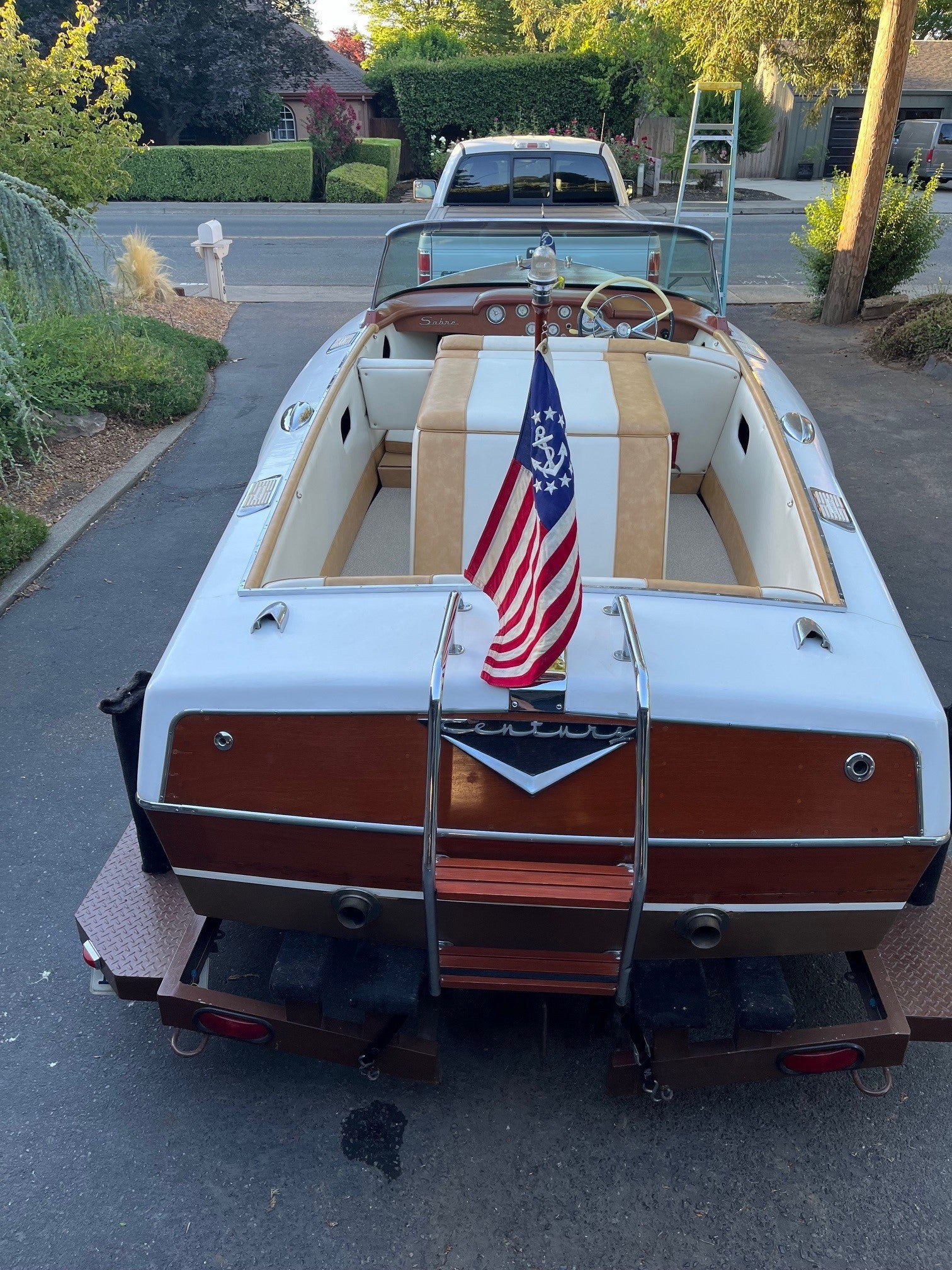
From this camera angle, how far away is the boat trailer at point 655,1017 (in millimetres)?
2291

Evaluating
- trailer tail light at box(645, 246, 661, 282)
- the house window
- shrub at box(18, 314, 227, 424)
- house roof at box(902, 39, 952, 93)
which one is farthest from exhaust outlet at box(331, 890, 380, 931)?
house roof at box(902, 39, 952, 93)

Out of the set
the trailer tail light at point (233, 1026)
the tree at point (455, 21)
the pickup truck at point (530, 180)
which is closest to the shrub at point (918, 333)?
the pickup truck at point (530, 180)

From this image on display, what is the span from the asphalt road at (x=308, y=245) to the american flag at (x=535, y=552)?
10384 mm

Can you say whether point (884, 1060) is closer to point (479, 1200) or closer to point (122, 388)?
point (479, 1200)

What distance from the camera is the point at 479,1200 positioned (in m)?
2.32

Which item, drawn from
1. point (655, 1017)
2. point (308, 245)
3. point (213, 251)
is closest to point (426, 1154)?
point (655, 1017)

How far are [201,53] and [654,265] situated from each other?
22668 millimetres

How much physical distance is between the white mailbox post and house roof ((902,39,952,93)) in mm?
24394

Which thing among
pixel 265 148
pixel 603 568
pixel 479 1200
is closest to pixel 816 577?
pixel 603 568

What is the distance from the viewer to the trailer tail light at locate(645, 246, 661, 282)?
5.42 meters

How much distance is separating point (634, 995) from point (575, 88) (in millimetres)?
26576

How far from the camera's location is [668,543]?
399 cm

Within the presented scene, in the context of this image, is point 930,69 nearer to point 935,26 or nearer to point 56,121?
point 935,26

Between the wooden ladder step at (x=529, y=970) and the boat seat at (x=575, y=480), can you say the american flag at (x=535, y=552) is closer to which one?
the wooden ladder step at (x=529, y=970)
